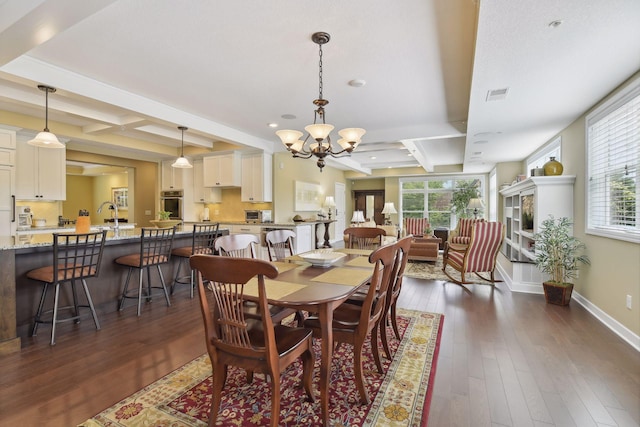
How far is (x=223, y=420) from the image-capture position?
68.7 inches

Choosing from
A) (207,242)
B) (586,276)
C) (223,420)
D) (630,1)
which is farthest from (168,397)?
(586,276)

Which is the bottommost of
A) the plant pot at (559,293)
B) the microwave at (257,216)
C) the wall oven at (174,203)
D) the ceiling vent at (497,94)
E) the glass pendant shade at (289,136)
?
the plant pot at (559,293)

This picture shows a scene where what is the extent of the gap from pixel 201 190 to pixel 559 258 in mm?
6725

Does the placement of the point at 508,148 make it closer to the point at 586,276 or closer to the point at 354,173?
the point at 586,276

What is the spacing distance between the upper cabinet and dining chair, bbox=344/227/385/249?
5.01 meters

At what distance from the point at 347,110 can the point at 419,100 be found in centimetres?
98

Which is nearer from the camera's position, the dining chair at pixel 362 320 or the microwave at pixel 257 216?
the dining chair at pixel 362 320

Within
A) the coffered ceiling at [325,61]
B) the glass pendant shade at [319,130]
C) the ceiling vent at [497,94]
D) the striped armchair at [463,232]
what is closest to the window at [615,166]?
the coffered ceiling at [325,61]

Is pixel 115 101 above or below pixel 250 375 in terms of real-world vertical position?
above

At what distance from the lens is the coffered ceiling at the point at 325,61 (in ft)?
6.79

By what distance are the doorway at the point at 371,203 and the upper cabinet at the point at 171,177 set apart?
6.71 meters

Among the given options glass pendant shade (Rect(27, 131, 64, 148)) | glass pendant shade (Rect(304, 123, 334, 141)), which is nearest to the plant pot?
glass pendant shade (Rect(304, 123, 334, 141))

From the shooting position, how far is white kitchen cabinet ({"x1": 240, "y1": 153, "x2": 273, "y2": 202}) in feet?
21.3

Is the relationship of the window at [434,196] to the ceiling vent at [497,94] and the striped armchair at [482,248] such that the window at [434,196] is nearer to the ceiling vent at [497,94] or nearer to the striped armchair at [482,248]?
the striped armchair at [482,248]
